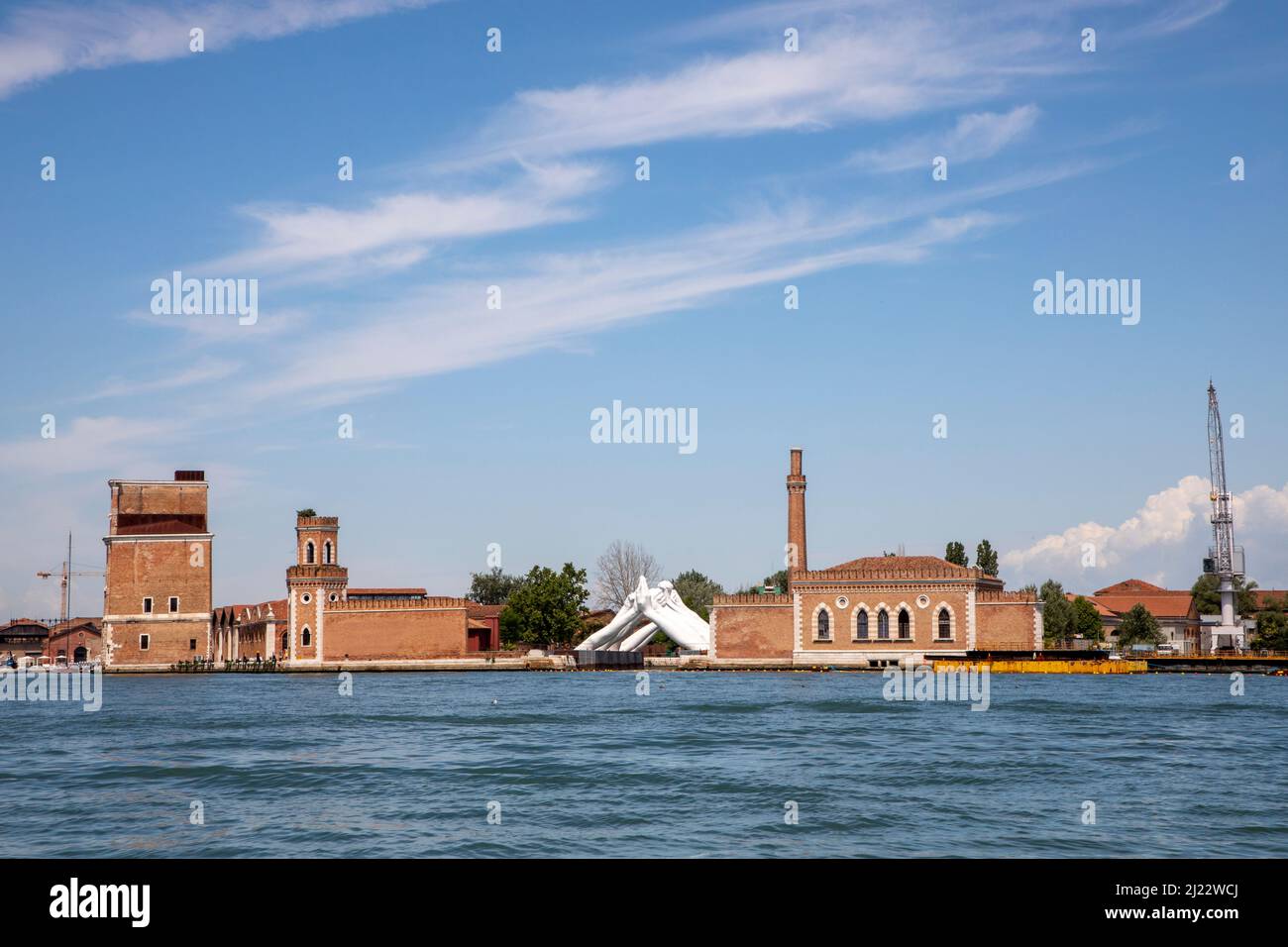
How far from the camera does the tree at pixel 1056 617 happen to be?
8650 cm

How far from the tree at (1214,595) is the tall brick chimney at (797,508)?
3572 centimetres

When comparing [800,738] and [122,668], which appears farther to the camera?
[122,668]

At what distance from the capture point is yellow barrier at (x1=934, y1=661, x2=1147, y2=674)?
209 ft

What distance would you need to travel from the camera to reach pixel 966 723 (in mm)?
35219

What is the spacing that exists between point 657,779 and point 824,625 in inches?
Answer: 1810

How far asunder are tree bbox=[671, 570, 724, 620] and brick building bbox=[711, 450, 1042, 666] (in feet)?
104

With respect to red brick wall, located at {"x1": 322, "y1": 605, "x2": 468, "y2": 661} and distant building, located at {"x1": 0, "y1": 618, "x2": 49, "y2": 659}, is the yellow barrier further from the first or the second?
distant building, located at {"x1": 0, "y1": 618, "x2": 49, "y2": 659}

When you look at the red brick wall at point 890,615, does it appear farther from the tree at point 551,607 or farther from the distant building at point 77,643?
the distant building at point 77,643

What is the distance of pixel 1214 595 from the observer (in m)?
97.0

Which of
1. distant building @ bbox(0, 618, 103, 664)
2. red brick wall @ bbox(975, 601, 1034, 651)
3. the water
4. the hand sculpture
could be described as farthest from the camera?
distant building @ bbox(0, 618, 103, 664)

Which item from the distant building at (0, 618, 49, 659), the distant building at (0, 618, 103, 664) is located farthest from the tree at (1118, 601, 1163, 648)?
the distant building at (0, 618, 49, 659)
